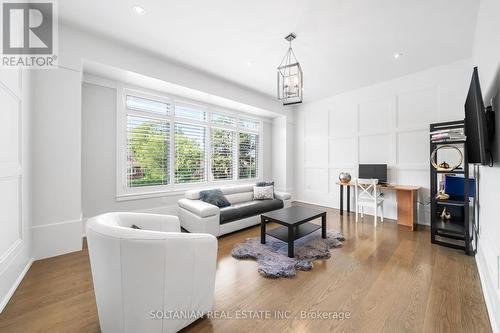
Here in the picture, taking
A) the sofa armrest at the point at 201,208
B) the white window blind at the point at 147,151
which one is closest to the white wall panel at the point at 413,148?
the sofa armrest at the point at 201,208

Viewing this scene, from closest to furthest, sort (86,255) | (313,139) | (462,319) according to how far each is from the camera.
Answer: (462,319), (86,255), (313,139)

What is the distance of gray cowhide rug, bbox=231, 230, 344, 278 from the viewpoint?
7.63 feet

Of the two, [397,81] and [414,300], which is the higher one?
[397,81]

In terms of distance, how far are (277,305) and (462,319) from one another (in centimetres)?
146

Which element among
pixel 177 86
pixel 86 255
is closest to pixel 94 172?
pixel 86 255

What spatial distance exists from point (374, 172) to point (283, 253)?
10.3 ft

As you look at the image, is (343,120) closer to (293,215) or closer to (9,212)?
(293,215)

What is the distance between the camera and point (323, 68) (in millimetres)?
3949

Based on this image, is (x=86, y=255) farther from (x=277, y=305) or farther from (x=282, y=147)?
(x=282, y=147)

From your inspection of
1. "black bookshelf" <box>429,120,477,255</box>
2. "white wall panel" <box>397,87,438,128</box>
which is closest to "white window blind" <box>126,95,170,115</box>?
"black bookshelf" <box>429,120,477,255</box>

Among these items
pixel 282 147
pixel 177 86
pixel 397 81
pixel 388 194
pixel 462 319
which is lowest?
pixel 462 319

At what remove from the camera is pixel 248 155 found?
6.03 metres

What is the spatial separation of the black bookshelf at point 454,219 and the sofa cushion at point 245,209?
254cm

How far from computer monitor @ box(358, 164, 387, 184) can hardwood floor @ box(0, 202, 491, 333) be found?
1.83 meters
